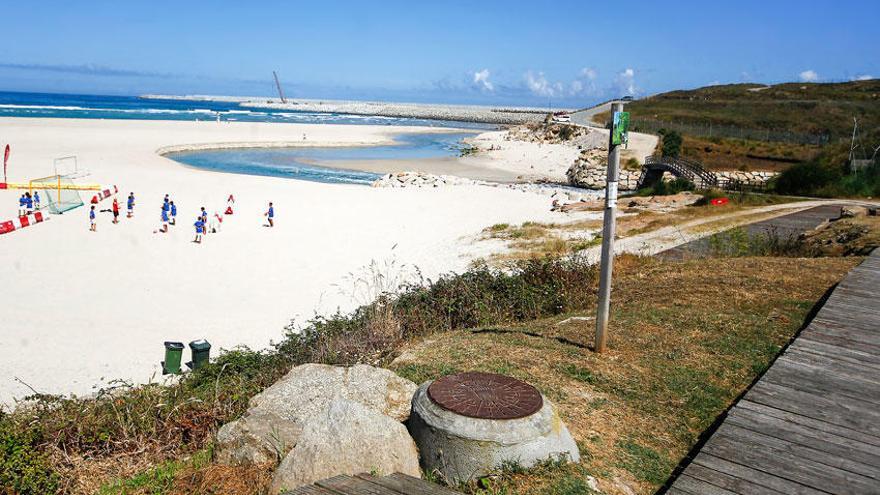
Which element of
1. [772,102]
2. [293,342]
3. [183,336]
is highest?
[772,102]

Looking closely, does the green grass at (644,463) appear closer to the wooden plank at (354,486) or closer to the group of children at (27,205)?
the wooden plank at (354,486)

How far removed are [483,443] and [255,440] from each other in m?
1.76

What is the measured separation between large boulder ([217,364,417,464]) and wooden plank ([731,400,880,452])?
2.70 m

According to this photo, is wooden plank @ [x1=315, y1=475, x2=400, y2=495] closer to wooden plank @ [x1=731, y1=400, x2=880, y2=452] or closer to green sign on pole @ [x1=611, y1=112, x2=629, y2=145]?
wooden plank @ [x1=731, y1=400, x2=880, y2=452]

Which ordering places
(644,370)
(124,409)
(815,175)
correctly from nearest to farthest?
1. (124,409)
2. (644,370)
3. (815,175)

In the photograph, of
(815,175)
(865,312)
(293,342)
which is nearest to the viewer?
(865,312)

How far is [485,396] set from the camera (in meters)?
4.64

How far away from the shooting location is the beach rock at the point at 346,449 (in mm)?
4109

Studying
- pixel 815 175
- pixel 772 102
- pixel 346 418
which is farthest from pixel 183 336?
pixel 772 102

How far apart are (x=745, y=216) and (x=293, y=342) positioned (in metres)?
16.3

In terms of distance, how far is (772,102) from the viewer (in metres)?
76.2

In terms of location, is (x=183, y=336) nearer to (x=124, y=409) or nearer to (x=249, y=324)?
(x=249, y=324)

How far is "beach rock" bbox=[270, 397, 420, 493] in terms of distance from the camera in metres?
4.11

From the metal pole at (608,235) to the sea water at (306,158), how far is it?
32.4m
